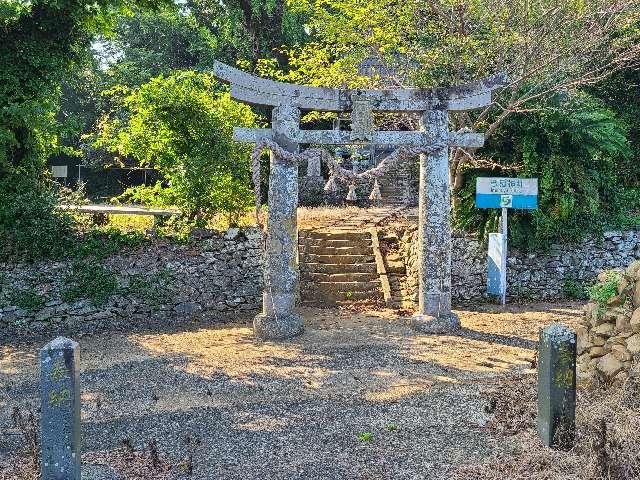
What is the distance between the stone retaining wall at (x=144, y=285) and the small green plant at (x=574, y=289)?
281 inches

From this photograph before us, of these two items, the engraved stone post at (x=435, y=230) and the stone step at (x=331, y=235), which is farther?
the stone step at (x=331, y=235)

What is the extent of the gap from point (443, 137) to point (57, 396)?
26.4ft

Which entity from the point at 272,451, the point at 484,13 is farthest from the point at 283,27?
the point at 272,451

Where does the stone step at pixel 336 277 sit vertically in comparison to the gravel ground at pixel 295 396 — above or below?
above

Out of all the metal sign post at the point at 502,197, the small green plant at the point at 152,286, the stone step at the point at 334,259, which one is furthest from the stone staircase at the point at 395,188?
the small green plant at the point at 152,286

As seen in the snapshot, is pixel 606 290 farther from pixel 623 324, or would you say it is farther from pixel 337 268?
pixel 337 268

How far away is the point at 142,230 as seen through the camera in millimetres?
13086

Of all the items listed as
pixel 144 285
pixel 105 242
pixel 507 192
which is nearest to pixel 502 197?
pixel 507 192

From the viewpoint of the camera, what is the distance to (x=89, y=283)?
11.8 metres

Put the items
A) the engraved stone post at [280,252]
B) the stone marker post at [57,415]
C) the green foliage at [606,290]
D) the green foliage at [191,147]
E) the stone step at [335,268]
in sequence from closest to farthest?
1. the stone marker post at [57,415]
2. the green foliage at [606,290]
3. the engraved stone post at [280,252]
4. the green foliage at [191,147]
5. the stone step at [335,268]

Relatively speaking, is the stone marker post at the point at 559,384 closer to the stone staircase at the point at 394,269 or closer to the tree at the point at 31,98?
the stone staircase at the point at 394,269

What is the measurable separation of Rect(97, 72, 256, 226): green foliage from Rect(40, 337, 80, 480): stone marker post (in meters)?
8.59

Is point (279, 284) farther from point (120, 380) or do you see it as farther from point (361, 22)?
point (361, 22)

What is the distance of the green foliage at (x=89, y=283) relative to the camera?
1172 centimetres
